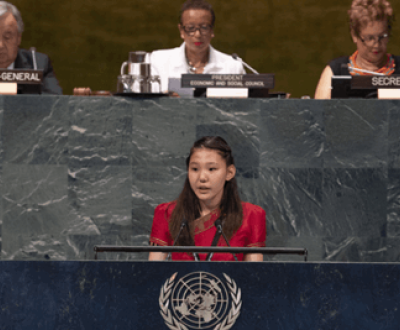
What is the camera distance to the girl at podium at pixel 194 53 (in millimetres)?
3025

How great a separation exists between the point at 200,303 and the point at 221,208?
0.77 m

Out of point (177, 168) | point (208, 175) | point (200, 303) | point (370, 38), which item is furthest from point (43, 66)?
point (200, 303)

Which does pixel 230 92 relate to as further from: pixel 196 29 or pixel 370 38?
pixel 370 38

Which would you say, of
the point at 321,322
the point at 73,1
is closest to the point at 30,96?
the point at 321,322

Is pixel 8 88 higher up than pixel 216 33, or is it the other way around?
pixel 216 33

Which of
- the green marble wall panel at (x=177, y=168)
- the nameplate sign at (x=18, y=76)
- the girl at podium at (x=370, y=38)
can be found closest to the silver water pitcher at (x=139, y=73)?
the green marble wall panel at (x=177, y=168)

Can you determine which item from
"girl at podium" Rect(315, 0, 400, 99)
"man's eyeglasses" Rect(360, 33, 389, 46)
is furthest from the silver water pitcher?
"man's eyeglasses" Rect(360, 33, 389, 46)

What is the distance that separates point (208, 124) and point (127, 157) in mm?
387

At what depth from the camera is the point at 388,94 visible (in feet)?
8.28

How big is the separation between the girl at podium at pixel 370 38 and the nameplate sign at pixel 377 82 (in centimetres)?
24

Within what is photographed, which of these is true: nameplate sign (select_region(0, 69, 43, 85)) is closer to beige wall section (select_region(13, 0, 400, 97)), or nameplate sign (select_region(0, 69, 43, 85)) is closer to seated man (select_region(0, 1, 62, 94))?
seated man (select_region(0, 1, 62, 94))

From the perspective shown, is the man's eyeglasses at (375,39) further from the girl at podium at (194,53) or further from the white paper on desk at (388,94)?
the girl at podium at (194,53)

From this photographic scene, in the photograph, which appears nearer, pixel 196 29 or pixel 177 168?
pixel 177 168

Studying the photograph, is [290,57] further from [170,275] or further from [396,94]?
[170,275]
